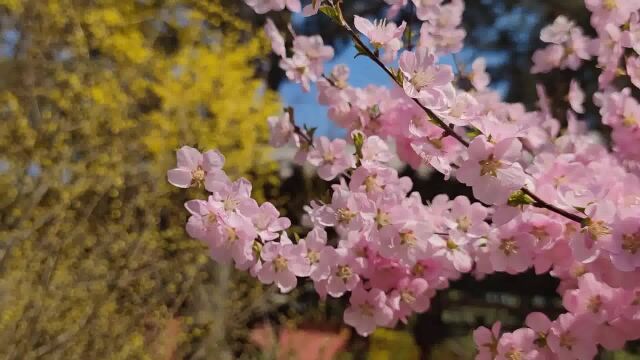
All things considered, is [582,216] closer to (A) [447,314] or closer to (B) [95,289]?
(B) [95,289]

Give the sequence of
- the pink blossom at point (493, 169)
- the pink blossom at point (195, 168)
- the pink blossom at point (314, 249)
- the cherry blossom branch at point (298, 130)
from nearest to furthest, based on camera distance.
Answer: the pink blossom at point (493, 169), the pink blossom at point (195, 168), the pink blossom at point (314, 249), the cherry blossom branch at point (298, 130)

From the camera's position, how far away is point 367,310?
154 cm

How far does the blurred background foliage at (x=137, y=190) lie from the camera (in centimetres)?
285

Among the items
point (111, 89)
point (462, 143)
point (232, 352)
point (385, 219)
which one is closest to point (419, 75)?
point (462, 143)

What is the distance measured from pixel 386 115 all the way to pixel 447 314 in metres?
3.54

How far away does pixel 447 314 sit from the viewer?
4910mm

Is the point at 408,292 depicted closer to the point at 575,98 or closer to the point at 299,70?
the point at 299,70

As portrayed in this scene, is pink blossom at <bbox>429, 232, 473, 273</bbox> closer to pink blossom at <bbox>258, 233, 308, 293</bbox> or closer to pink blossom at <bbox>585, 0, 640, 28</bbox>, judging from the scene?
pink blossom at <bbox>258, 233, 308, 293</bbox>

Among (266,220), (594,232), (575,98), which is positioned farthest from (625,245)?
(575,98)

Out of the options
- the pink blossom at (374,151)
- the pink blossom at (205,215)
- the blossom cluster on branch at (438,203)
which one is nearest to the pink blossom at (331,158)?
the blossom cluster on branch at (438,203)

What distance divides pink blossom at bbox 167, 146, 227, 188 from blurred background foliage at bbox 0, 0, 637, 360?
48.9 inches

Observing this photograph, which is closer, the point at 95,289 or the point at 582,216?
the point at 582,216

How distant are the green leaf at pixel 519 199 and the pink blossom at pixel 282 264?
0.45 metres

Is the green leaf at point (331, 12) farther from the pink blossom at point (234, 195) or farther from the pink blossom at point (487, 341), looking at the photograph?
the pink blossom at point (487, 341)
